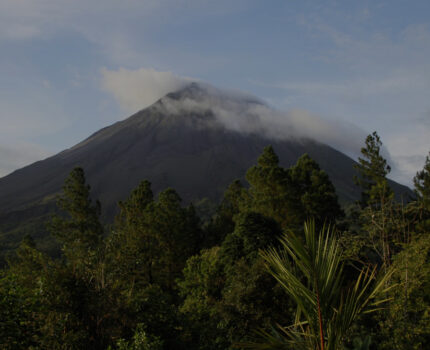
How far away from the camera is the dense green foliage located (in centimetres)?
288

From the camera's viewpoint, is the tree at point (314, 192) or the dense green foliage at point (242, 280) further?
the tree at point (314, 192)

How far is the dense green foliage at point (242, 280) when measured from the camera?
288 centimetres

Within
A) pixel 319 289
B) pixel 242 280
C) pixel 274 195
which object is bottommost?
pixel 242 280

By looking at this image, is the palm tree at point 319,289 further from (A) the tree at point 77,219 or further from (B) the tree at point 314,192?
(B) the tree at point 314,192

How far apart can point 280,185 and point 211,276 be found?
1001 centimetres

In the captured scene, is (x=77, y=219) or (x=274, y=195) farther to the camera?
(x=77, y=219)

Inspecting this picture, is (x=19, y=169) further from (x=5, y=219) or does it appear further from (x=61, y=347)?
(x=61, y=347)

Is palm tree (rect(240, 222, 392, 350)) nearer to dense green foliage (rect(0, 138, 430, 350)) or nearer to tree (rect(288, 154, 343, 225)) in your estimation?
dense green foliage (rect(0, 138, 430, 350))

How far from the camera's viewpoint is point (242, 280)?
547 inches

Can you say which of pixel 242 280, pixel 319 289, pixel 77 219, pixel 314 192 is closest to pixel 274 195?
pixel 314 192

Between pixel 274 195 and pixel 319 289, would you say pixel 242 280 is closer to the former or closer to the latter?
pixel 319 289

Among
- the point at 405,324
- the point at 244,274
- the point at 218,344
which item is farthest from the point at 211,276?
the point at 405,324

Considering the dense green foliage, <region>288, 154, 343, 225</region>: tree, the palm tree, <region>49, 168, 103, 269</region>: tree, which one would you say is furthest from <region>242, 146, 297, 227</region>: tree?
the palm tree

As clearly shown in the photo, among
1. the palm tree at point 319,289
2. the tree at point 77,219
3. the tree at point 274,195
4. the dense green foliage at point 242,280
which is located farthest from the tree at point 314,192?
the palm tree at point 319,289
